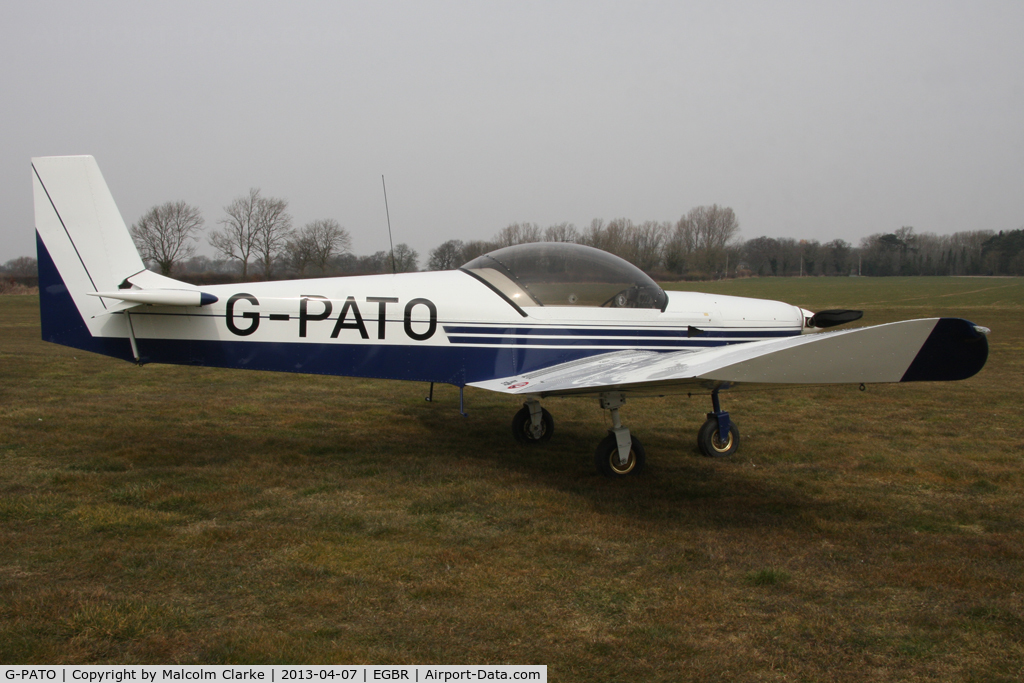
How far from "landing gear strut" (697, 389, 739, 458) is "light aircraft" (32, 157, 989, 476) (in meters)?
0.01

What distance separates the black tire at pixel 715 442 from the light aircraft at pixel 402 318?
11mm

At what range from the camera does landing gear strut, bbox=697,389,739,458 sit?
630 centimetres

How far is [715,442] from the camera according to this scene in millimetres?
6328

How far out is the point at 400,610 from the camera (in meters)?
3.19

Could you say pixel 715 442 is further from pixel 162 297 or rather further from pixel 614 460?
pixel 162 297

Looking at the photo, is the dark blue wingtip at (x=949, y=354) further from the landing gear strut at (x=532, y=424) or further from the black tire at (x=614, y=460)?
the landing gear strut at (x=532, y=424)

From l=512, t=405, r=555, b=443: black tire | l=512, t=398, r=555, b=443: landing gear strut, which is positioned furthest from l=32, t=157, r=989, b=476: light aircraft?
l=512, t=405, r=555, b=443: black tire

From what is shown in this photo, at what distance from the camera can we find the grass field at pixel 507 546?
288cm

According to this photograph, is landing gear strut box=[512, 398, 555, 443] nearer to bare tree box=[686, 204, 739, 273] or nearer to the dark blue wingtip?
the dark blue wingtip

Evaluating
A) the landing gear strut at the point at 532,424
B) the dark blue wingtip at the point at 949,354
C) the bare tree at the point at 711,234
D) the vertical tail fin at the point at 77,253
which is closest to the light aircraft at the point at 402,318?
the vertical tail fin at the point at 77,253

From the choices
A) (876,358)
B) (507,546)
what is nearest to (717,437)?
(876,358)

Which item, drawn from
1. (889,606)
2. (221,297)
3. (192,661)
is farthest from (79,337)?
(889,606)

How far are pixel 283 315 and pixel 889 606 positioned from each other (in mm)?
4747

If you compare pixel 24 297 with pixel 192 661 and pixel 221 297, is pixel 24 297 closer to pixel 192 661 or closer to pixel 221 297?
pixel 221 297
